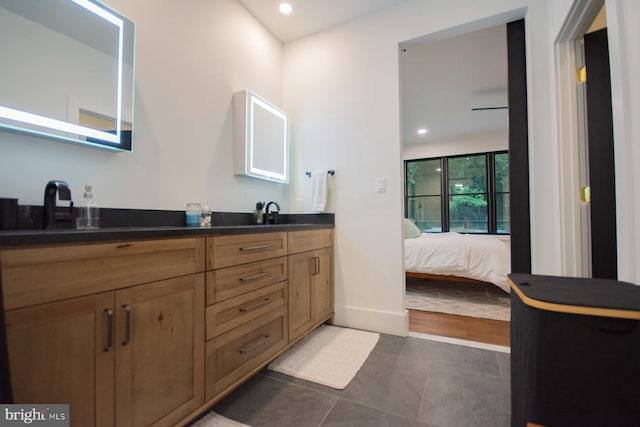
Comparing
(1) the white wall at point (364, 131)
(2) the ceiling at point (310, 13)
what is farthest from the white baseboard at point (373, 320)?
(2) the ceiling at point (310, 13)

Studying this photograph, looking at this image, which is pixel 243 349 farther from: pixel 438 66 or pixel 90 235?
pixel 438 66

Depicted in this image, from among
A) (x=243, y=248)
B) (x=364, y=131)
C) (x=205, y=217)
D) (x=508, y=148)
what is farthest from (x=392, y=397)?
(x=508, y=148)

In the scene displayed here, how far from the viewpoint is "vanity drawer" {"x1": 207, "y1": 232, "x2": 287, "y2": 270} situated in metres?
1.29

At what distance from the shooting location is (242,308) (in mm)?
1440

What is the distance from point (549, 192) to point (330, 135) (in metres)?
1.72

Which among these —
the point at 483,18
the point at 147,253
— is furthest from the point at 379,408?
the point at 483,18

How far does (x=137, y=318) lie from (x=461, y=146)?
20.4ft

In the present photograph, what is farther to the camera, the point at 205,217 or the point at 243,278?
the point at 205,217

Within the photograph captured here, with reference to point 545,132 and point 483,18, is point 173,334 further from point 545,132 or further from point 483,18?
point 483,18

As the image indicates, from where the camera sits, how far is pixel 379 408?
1.37 meters

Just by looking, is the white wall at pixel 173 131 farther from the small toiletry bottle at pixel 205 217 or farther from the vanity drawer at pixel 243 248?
the vanity drawer at pixel 243 248

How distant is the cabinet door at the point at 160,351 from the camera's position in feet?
3.11

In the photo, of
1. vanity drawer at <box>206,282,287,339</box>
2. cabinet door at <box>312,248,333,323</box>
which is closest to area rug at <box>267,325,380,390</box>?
cabinet door at <box>312,248,333,323</box>

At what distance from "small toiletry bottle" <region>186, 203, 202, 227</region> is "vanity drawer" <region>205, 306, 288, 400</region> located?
73 centimetres
